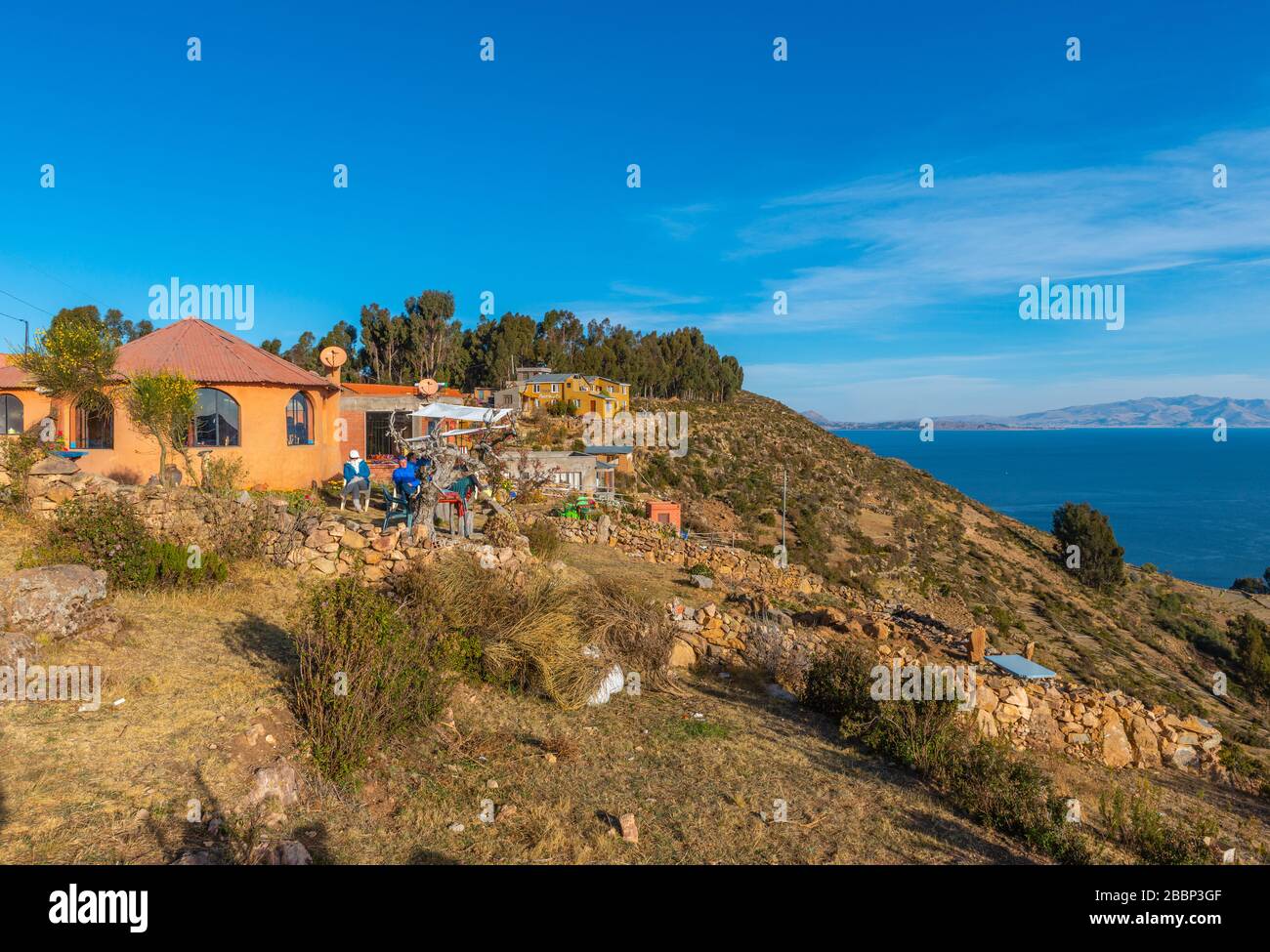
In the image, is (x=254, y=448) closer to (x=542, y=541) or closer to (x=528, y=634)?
(x=542, y=541)

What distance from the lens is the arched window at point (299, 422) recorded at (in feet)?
63.8

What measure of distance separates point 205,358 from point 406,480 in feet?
30.1

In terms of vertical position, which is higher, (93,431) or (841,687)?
(93,431)

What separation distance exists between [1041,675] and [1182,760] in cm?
196

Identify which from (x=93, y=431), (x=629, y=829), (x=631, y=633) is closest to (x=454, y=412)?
(x=93, y=431)

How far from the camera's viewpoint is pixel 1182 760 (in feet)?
32.3

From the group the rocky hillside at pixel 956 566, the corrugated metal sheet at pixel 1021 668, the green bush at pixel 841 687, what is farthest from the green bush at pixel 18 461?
the rocky hillside at pixel 956 566

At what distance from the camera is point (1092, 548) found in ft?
147

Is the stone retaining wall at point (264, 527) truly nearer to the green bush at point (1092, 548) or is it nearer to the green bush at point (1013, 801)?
→ the green bush at point (1013, 801)

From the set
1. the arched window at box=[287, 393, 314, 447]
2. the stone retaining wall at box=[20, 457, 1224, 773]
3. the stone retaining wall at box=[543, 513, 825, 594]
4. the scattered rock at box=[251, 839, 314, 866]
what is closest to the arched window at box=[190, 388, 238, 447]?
the arched window at box=[287, 393, 314, 447]

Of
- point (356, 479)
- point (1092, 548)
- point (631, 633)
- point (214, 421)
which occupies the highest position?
point (214, 421)

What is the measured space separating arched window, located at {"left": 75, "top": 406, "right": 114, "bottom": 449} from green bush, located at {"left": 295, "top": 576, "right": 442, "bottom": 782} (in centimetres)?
1446
